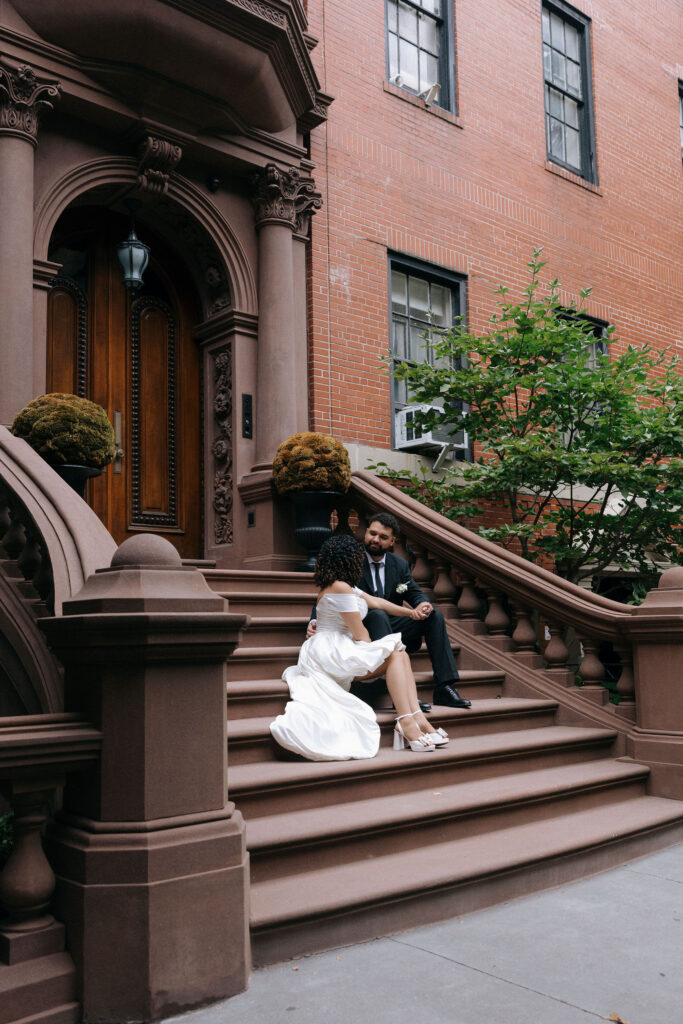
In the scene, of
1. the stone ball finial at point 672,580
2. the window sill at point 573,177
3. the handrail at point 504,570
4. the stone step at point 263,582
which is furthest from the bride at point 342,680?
the window sill at point 573,177

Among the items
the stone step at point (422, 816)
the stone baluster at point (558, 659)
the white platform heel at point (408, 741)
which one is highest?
the stone baluster at point (558, 659)

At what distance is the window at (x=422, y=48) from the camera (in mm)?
10508

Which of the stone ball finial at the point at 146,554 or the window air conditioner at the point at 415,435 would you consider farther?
the window air conditioner at the point at 415,435

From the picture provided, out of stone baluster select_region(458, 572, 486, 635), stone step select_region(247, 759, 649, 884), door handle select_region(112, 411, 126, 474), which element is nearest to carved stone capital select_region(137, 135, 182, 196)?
door handle select_region(112, 411, 126, 474)

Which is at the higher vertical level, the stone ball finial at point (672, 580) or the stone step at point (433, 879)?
the stone ball finial at point (672, 580)

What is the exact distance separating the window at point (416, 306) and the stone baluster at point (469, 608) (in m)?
3.08

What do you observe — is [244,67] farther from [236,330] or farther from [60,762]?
[60,762]

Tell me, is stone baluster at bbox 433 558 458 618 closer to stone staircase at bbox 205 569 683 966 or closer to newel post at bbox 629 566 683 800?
stone staircase at bbox 205 569 683 966

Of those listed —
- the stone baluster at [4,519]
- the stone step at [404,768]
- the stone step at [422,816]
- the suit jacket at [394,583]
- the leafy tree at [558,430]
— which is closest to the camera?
the stone step at [422,816]

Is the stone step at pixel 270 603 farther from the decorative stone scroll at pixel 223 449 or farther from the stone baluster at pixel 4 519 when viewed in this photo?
the stone baluster at pixel 4 519

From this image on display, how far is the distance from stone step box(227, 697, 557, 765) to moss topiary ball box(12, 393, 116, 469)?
7.34 ft

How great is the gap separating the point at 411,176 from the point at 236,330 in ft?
10.6

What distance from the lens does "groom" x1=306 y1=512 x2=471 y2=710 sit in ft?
19.1

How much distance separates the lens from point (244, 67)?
7809mm
